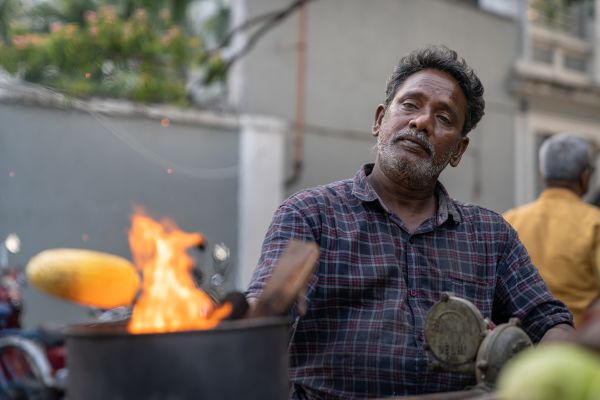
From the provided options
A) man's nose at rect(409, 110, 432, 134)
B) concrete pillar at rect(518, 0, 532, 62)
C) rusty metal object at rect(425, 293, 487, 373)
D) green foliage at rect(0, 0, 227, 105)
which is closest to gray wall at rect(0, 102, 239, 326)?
green foliage at rect(0, 0, 227, 105)

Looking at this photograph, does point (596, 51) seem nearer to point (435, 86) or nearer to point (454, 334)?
point (435, 86)

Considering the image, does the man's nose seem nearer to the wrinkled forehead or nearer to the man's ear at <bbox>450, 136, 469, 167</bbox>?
the wrinkled forehead

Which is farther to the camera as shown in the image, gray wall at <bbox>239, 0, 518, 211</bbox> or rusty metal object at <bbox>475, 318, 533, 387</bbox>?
gray wall at <bbox>239, 0, 518, 211</bbox>

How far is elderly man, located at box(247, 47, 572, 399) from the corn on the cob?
0.66 m

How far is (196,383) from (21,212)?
6.41 meters

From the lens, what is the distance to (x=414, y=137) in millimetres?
2324

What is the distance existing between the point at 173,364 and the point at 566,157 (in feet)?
→ 10.2

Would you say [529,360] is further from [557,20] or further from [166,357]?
[557,20]

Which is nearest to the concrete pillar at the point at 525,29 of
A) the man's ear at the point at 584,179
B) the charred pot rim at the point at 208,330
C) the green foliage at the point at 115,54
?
the green foliage at the point at 115,54

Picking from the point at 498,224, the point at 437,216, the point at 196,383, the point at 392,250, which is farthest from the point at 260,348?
the point at 498,224

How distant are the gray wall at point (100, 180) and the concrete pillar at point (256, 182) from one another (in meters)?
0.10

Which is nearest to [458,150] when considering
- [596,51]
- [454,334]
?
[454,334]

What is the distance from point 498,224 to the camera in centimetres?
245

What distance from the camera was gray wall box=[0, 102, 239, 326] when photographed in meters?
7.24
